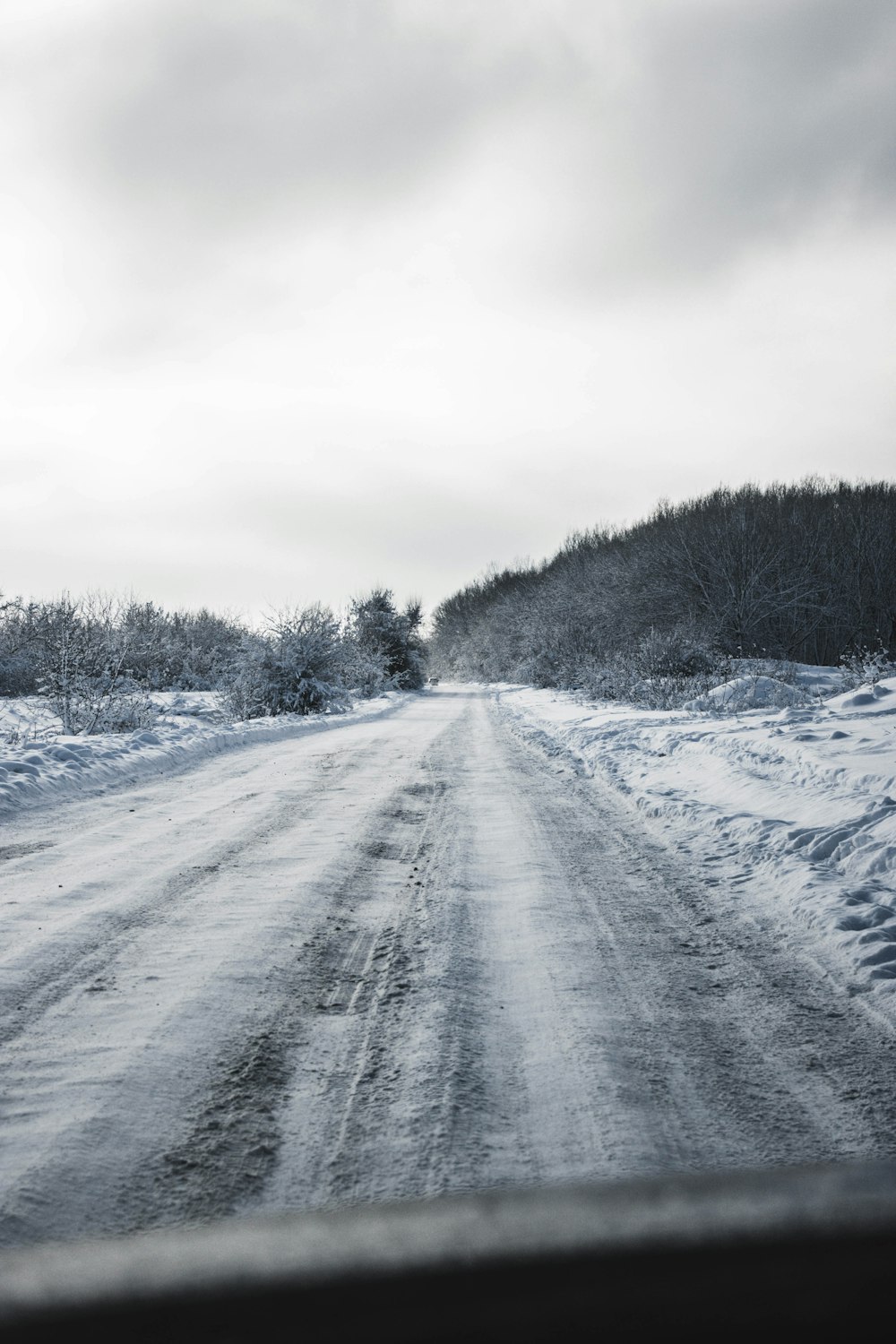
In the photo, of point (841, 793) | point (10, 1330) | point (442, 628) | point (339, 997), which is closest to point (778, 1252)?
point (10, 1330)

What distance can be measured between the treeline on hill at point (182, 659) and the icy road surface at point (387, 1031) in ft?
32.8

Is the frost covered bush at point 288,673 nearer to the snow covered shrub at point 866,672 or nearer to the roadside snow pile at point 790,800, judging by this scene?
the roadside snow pile at point 790,800

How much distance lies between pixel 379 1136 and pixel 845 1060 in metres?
1.67

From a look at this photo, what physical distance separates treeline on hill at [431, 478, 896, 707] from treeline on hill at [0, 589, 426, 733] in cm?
841

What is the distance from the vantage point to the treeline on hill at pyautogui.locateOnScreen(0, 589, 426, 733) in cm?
1504

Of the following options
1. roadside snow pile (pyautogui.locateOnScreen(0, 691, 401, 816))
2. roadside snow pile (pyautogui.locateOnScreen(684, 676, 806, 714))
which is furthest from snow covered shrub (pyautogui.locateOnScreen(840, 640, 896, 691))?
roadside snow pile (pyautogui.locateOnScreen(0, 691, 401, 816))

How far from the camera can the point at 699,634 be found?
29.5 metres

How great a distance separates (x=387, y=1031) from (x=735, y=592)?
34.2 metres

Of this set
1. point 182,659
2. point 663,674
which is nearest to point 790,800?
point 663,674

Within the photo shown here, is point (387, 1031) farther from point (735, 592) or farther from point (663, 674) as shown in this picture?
point (735, 592)

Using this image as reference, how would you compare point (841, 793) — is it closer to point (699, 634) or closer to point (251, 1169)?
point (251, 1169)

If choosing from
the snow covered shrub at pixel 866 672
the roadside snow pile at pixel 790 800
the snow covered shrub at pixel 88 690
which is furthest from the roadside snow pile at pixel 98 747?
the snow covered shrub at pixel 866 672

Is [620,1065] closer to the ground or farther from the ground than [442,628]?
closer to the ground

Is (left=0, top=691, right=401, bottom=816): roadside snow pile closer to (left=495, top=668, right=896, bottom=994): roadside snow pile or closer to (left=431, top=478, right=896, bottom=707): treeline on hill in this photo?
(left=495, top=668, right=896, bottom=994): roadside snow pile
